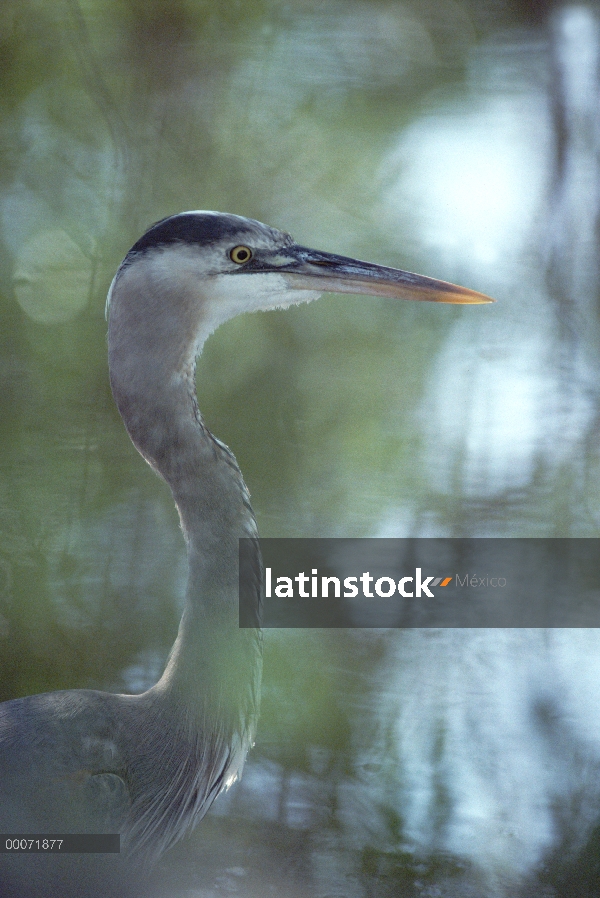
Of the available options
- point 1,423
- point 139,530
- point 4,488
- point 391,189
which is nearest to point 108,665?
point 139,530

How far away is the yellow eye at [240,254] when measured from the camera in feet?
3.73

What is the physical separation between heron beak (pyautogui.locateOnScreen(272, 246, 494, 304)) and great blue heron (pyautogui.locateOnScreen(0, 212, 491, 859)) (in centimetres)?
2

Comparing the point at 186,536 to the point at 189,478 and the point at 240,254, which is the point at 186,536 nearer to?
the point at 189,478

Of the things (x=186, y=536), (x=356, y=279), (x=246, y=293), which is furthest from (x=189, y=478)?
(x=356, y=279)

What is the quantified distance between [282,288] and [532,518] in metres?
0.64

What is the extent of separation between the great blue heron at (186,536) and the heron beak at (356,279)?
20 millimetres

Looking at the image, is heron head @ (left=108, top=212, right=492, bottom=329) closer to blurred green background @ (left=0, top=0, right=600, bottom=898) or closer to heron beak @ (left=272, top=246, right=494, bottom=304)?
heron beak @ (left=272, top=246, right=494, bottom=304)

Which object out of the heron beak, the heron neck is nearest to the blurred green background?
the heron beak

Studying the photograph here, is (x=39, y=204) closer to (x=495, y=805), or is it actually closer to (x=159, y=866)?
(x=159, y=866)

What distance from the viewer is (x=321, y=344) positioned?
1.50m

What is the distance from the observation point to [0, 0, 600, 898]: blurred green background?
4.73ft

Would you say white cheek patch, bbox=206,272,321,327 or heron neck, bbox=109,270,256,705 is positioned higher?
white cheek patch, bbox=206,272,321,327

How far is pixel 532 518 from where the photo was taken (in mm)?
1447

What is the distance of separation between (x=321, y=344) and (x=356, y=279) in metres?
0.30
